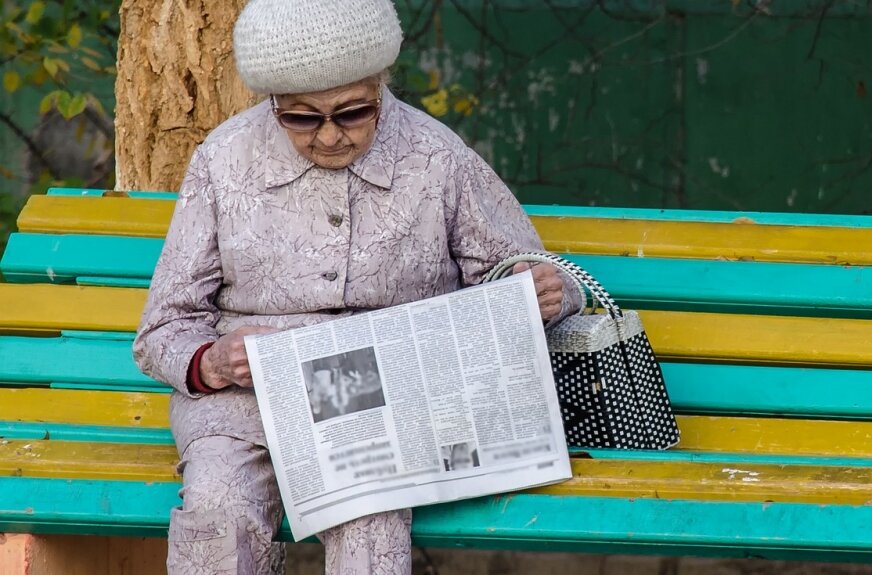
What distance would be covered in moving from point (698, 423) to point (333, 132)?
105 centimetres

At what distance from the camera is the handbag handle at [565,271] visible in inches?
109

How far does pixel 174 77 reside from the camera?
3.74m

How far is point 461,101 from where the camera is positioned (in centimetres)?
506

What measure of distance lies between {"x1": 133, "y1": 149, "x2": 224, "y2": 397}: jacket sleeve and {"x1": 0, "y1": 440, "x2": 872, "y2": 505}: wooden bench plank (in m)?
0.18

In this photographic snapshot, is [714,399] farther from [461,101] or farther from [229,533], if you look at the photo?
[461,101]

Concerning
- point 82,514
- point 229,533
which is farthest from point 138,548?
point 229,533

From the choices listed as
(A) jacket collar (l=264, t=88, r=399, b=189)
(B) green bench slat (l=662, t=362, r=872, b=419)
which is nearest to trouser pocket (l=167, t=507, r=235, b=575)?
(A) jacket collar (l=264, t=88, r=399, b=189)

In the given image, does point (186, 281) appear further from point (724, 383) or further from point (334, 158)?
point (724, 383)

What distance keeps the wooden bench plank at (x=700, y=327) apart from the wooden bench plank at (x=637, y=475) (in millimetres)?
564

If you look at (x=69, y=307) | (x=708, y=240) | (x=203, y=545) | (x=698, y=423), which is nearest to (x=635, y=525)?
(x=698, y=423)

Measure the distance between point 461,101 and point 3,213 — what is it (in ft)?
5.43

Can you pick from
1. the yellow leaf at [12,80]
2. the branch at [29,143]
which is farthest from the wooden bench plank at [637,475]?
the branch at [29,143]

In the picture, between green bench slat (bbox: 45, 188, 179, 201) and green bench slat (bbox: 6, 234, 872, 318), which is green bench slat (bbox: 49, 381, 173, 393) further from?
green bench slat (bbox: 45, 188, 179, 201)

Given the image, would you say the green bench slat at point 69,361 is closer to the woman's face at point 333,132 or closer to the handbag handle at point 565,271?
the woman's face at point 333,132
